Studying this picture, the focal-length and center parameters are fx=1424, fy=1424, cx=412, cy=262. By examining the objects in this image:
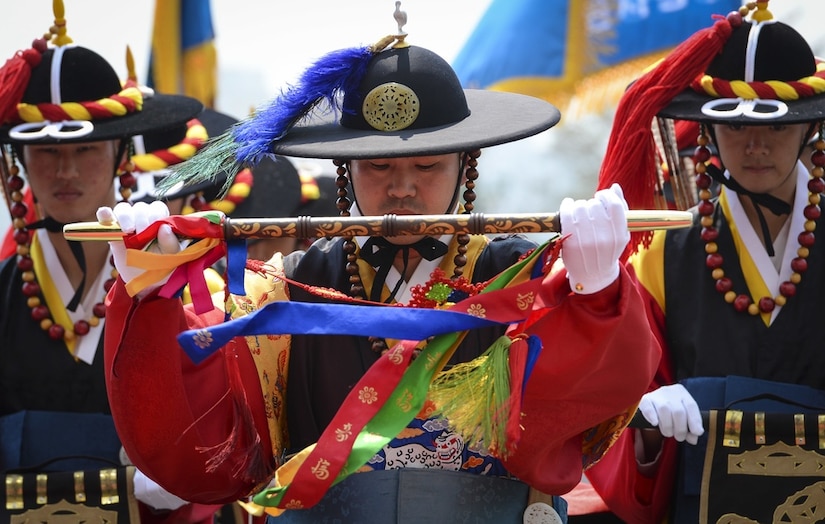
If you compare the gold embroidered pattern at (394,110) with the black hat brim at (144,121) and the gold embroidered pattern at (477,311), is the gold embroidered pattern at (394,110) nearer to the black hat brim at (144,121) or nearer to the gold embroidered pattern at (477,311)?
the gold embroidered pattern at (477,311)

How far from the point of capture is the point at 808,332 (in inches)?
175

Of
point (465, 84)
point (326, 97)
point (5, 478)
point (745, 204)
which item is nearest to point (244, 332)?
point (326, 97)

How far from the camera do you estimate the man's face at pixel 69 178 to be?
4.74 metres

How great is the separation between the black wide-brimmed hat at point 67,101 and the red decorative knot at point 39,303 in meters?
0.36

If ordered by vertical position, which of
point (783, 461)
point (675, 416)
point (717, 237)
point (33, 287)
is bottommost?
point (783, 461)

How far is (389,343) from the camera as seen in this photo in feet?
11.2

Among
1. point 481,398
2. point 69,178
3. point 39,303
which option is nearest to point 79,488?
point 39,303

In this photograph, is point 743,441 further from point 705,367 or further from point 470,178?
point 470,178

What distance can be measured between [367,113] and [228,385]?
715 mm

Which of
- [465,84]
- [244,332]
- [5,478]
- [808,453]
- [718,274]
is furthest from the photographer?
[465,84]

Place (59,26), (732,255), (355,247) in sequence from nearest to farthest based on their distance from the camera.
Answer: (355,247) < (732,255) < (59,26)

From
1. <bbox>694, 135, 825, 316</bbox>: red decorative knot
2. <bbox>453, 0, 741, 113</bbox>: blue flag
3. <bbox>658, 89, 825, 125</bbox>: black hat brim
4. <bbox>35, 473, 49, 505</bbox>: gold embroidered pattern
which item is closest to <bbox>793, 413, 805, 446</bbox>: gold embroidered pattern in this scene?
<bbox>694, 135, 825, 316</bbox>: red decorative knot

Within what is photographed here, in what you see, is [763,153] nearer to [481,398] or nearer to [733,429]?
[733,429]

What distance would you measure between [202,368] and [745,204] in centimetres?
219
